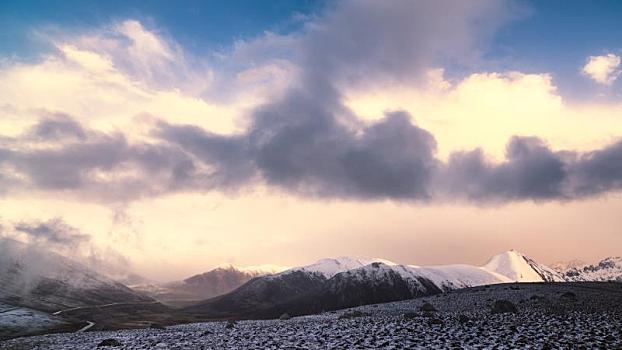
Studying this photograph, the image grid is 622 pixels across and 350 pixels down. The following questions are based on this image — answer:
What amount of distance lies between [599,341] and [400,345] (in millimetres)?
11497

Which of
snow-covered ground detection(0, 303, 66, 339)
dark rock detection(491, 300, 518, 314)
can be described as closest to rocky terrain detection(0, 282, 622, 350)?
dark rock detection(491, 300, 518, 314)

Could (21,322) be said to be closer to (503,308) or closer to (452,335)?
(503,308)

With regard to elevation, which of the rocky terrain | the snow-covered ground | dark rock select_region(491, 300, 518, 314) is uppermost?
dark rock select_region(491, 300, 518, 314)

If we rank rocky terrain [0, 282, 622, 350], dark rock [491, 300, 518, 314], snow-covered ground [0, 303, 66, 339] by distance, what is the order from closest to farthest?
rocky terrain [0, 282, 622, 350] → dark rock [491, 300, 518, 314] → snow-covered ground [0, 303, 66, 339]

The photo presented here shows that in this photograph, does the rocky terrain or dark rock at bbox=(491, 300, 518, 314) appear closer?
the rocky terrain

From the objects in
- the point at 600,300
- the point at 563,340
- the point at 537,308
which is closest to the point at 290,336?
the point at 563,340

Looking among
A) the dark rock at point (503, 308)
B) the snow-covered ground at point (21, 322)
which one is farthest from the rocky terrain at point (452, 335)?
the snow-covered ground at point (21, 322)

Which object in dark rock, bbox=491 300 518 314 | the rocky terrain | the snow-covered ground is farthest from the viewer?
the snow-covered ground

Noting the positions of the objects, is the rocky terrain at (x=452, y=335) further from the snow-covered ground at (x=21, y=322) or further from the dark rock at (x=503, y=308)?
the snow-covered ground at (x=21, y=322)

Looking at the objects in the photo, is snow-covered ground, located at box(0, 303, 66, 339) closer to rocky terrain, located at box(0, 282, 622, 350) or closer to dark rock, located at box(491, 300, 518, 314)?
rocky terrain, located at box(0, 282, 622, 350)

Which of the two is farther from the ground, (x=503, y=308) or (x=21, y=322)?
(x=503, y=308)

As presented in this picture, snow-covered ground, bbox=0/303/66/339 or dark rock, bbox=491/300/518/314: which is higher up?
dark rock, bbox=491/300/518/314

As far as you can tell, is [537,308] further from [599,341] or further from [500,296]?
[599,341]

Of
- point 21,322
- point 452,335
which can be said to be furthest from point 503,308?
point 21,322
